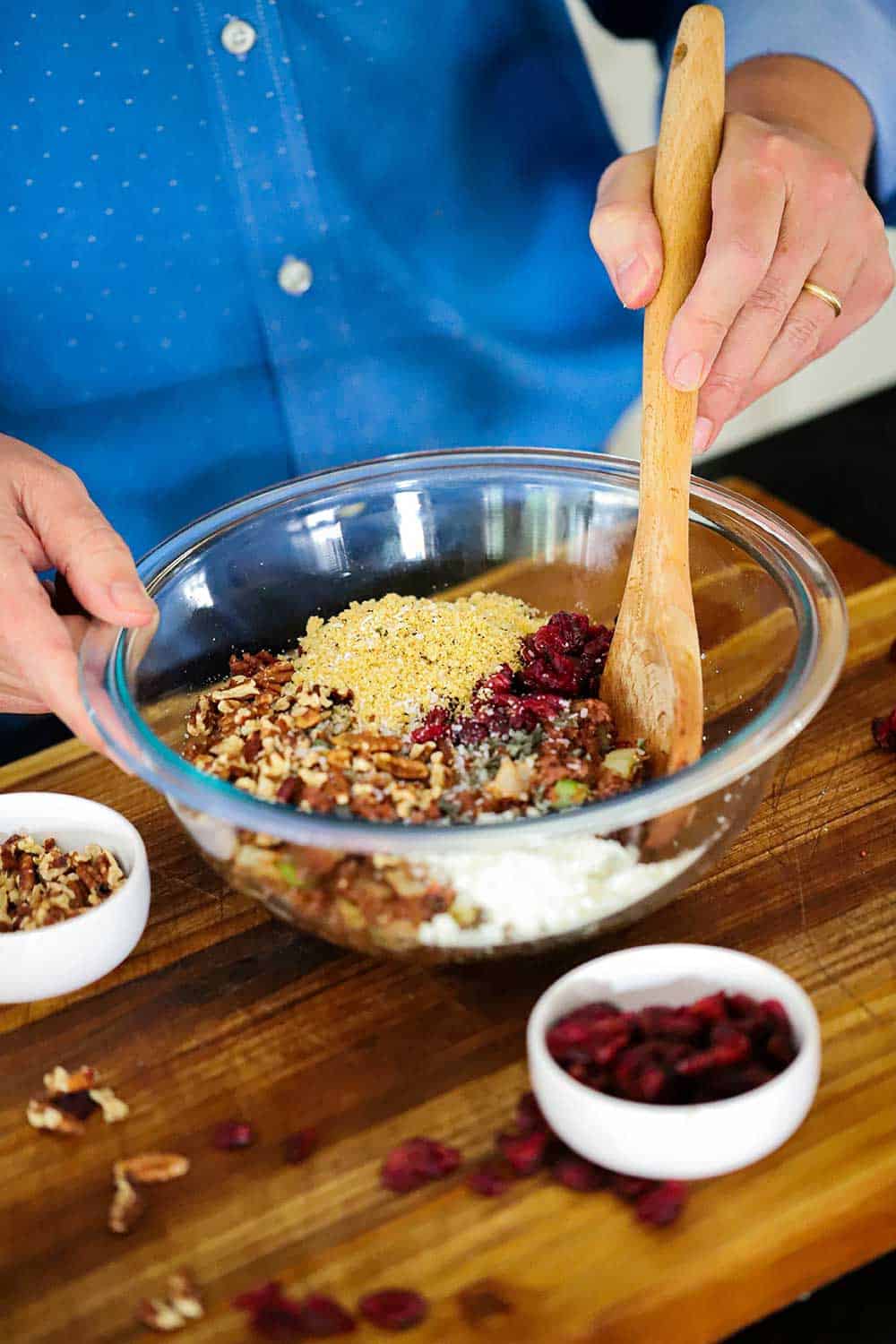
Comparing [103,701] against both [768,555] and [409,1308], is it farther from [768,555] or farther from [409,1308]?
[768,555]

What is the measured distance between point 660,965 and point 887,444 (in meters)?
1.75

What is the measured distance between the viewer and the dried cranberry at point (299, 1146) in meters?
0.94

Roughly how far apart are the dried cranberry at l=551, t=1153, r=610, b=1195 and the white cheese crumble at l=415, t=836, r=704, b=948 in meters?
0.17

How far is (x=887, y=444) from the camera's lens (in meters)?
2.42

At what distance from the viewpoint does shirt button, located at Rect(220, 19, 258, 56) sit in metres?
1.46

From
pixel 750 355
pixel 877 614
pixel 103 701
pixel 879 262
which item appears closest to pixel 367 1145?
pixel 103 701

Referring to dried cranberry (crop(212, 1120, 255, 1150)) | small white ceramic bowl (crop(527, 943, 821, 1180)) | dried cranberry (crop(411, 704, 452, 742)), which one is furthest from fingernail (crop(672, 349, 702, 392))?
dried cranberry (crop(212, 1120, 255, 1150))

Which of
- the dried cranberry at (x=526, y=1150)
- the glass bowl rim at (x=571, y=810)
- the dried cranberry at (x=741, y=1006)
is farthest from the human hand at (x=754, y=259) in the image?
the dried cranberry at (x=526, y=1150)

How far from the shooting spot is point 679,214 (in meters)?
1.13

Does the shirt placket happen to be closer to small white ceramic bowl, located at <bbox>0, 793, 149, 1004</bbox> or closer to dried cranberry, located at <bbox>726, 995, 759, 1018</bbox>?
small white ceramic bowl, located at <bbox>0, 793, 149, 1004</bbox>

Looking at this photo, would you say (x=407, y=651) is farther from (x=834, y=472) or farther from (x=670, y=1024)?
(x=834, y=472)

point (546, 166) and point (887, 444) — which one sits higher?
point (546, 166)

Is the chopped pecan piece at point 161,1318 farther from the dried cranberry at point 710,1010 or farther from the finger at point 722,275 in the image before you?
the finger at point 722,275

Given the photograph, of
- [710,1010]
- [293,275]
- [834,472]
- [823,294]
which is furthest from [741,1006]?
[834,472]
